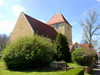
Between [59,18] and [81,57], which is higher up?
[59,18]

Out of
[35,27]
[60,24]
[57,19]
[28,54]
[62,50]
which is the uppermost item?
[57,19]

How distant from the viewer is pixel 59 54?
20906 millimetres

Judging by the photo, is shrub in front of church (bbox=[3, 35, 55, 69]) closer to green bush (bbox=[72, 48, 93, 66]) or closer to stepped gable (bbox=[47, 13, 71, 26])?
green bush (bbox=[72, 48, 93, 66])

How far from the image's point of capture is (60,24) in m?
35.0

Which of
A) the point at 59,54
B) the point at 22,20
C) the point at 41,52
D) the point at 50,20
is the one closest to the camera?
the point at 41,52

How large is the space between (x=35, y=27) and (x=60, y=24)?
1158cm

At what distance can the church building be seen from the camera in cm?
2449

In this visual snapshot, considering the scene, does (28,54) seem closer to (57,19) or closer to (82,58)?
(82,58)

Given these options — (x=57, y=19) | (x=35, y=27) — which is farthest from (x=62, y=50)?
(x=57, y=19)

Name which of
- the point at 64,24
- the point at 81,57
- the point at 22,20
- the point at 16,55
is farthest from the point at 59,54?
the point at 64,24

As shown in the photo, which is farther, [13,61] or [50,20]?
[50,20]

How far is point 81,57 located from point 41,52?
450 cm

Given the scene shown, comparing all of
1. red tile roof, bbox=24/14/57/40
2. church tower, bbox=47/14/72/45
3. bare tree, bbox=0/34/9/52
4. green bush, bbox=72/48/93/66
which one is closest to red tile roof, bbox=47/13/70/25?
church tower, bbox=47/14/72/45

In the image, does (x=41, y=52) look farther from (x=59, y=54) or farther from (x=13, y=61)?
(x=59, y=54)
